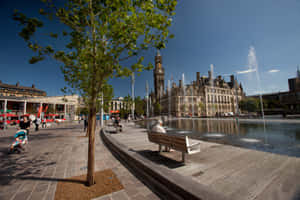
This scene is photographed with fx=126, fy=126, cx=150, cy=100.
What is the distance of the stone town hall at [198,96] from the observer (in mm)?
75188

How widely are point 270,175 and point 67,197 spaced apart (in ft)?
16.4

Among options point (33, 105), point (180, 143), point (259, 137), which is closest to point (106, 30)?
point (180, 143)

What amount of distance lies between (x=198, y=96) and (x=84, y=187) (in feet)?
270

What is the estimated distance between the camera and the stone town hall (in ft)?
247

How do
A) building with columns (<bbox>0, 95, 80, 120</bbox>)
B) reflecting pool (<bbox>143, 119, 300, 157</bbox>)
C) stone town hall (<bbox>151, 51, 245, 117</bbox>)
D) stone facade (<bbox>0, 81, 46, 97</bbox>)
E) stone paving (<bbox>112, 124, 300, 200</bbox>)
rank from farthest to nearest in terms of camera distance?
stone town hall (<bbox>151, 51, 245, 117</bbox>)
stone facade (<bbox>0, 81, 46, 97</bbox>)
building with columns (<bbox>0, 95, 80, 120</bbox>)
reflecting pool (<bbox>143, 119, 300, 157</bbox>)
stone paving (<bbox>112, 124, 300, 200</bbox>)

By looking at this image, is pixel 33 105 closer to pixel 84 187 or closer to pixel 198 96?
pixel 84 187

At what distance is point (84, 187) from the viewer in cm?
318

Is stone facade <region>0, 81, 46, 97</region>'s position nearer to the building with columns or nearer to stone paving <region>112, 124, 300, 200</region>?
the building with columns

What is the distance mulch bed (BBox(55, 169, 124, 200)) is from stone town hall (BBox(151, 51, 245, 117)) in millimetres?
67179

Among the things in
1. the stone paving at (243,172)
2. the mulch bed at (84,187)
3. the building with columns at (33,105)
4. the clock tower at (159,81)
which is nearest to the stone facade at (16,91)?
the building with columns at (33,105)

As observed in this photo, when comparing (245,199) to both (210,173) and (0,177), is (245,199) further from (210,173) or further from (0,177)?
(0,177)

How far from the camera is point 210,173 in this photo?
141 inches

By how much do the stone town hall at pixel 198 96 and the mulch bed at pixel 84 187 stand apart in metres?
67.2

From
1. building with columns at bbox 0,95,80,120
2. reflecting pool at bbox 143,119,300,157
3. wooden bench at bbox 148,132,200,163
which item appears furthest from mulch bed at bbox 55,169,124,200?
building with columns at bbox 0,95,80,120
